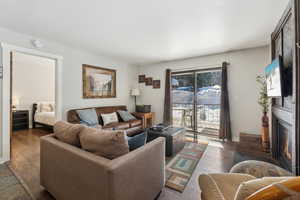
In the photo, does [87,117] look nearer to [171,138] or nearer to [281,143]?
[171,138]

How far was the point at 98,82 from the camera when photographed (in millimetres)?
3855

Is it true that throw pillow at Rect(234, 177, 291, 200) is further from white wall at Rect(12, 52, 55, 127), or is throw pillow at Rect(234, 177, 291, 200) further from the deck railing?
white wall at Rect(12, 52, 55, 127)

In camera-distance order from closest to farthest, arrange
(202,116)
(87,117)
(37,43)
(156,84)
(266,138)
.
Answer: (266,138) < (37,43) < (87,117) < (202,116) < (156,84)

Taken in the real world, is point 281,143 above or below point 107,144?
below

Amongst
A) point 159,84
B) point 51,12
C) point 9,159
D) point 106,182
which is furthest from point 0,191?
point 159,84

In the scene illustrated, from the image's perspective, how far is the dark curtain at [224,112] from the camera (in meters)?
3.47

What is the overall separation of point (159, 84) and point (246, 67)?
2544 mm

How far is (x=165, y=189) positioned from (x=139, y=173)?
0.75 meters

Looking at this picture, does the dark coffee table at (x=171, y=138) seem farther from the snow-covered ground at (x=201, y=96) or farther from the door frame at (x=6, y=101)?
the door frame at (x=6, y=101)

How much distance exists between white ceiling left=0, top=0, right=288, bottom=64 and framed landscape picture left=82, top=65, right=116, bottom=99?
72cm

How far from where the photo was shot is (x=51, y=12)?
1881mm

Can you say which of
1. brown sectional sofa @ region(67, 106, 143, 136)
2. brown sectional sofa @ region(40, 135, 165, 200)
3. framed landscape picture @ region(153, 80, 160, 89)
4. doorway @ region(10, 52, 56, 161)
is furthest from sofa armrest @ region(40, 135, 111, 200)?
framed landscape picture @ region(153, 80, 160, 89)

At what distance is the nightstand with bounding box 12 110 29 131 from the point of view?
428 cm

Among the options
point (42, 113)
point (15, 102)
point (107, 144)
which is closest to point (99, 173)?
point (107, 144)
